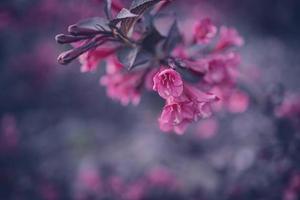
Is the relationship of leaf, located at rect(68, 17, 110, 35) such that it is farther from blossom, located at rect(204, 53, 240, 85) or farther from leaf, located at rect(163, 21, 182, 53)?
blossom, located at rect(204, 53, 240, 85)

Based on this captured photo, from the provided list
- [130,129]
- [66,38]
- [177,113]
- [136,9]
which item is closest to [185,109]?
[177,113]

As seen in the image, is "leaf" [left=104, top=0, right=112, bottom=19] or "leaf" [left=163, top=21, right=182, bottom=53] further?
"leaf" [left=163, top=21, right=182, bottom=53]

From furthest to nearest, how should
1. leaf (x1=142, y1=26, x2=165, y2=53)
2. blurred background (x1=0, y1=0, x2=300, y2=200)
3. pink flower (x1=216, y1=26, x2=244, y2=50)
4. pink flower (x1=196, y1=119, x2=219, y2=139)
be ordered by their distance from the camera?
pink flower (x1=196, y1=119, x2=219, y2=139)
blurred background (x1=0, y1=0, x2=300, y2=200)
pink flower (x1=216, y1=26, x2=244, y2=50)
leaf (x1=142, y1=26, x2=165, y2=53)

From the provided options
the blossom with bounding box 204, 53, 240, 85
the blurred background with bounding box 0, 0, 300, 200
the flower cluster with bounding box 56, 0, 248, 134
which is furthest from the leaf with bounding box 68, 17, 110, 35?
the blurred background with bounding box 0, 0, 300, 200

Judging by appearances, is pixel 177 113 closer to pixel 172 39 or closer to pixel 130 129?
pixel 172 39

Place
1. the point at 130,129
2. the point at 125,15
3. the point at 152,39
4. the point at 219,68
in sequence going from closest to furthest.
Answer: the point at 125,15 < the point at 152,39 < the point at 219,68 < the point at 130,129

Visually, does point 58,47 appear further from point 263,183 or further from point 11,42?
point 263,183
